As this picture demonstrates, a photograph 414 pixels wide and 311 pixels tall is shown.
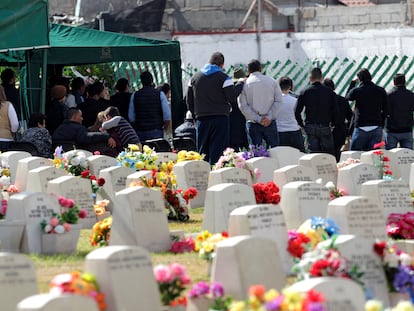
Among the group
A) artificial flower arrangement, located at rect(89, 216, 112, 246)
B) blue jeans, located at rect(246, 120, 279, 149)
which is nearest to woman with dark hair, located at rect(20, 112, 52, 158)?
blue jeans, located at rect(246, 120, 279, 149)

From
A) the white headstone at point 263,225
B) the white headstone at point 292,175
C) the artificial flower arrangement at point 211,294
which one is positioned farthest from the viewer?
the white headstone at point 292,175

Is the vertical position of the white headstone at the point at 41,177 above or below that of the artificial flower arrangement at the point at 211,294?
below

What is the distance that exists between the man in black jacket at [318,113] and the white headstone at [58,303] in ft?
42.4

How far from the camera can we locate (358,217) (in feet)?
40.3

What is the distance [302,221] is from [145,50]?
34.1 ft

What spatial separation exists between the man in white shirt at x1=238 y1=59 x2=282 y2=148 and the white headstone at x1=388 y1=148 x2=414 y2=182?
1.68m

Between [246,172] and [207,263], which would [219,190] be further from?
[246,172]

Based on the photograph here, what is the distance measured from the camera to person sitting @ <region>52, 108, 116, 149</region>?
20828mm

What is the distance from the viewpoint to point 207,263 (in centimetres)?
1210

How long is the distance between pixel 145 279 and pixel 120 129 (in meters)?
11.4

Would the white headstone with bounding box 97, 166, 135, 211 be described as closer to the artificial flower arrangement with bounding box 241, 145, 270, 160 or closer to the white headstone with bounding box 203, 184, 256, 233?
the artificial flower arrangement with bounding box 241, 145, 270, 160

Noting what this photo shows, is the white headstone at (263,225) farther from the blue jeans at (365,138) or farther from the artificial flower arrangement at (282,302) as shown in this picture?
the blue jeans at (365,138)

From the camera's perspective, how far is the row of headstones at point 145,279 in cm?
893

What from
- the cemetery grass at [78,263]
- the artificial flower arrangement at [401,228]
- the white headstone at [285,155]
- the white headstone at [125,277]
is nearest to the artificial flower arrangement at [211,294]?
the white headstone at [125,277]
